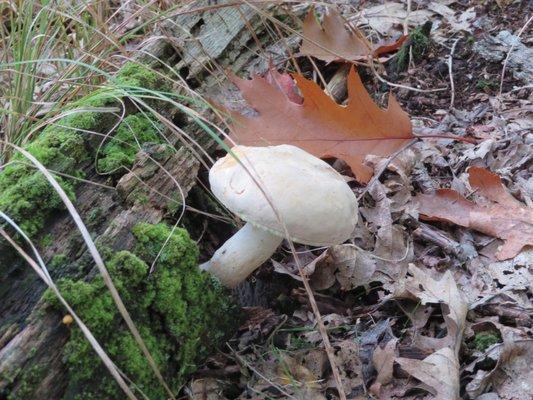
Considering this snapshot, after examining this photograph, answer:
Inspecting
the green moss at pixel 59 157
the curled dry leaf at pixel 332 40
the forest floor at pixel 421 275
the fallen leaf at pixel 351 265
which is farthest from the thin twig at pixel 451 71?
the green moss at pixel 59 157

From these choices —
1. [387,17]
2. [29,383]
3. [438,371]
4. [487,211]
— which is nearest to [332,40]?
[387,17]

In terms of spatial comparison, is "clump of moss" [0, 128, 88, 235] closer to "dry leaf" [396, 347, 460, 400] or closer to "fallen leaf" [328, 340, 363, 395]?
"fallen leaf" [328, 340, 363, 395]

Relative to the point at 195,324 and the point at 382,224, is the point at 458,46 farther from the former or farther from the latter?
the point at 195,324

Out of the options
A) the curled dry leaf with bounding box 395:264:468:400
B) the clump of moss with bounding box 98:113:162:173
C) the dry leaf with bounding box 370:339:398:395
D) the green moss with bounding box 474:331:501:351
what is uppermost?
the clump of moss with bounding box 98:113:162:173

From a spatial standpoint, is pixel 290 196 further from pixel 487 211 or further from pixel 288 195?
pixel 487 211

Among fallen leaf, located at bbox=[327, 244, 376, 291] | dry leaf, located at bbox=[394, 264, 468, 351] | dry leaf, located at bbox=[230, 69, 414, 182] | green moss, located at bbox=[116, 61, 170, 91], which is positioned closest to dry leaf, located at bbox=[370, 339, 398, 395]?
dry leaf, located at bbox=[394, 264, 468, 351]

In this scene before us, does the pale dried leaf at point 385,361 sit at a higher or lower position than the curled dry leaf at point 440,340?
higher

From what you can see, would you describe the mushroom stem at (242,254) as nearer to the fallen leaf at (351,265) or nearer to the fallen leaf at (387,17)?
the fallen leaf at (351,265)
